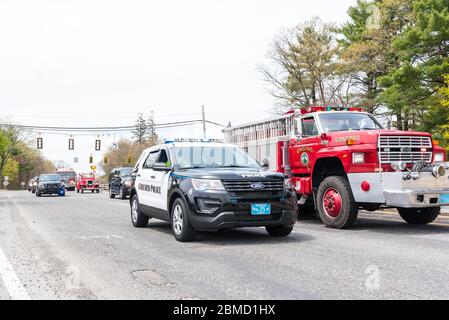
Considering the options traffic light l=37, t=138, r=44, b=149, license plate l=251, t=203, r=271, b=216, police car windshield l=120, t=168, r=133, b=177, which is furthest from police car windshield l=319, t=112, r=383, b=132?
traffic light l=37, t=138, r=44, b=149

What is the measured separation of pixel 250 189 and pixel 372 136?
2.91 m

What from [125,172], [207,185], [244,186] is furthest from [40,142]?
[244,186]

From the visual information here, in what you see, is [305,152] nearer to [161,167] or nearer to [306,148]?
[306,148]

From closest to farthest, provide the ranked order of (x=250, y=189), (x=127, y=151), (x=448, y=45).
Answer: (x=250, y=189) < (x=448, y=45) < (x=127, y=151)

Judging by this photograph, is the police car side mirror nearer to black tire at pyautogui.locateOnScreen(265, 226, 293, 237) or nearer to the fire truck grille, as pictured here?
black tire at pyautogui.locateOnScreen(265, 226, 293, 237)

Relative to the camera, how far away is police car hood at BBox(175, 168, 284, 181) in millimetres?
7918

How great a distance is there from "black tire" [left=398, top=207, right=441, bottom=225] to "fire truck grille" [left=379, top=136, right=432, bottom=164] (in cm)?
126

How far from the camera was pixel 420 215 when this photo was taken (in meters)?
10.6

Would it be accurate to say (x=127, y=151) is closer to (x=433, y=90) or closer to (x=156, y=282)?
(x=433, y=90)

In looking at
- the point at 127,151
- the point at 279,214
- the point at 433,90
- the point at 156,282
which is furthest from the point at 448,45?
the point at 127,151

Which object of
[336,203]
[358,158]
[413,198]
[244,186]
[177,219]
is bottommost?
[177,219]

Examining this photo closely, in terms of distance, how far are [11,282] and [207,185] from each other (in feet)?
10.8

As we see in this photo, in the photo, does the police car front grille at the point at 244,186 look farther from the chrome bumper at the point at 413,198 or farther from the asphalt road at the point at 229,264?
the chrome bumper at the point at 413,198

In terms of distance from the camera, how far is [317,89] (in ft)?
139
